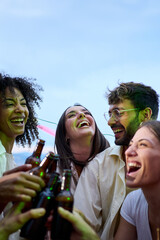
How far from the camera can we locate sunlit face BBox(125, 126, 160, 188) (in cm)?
207

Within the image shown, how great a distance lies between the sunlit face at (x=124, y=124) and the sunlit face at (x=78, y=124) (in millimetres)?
256

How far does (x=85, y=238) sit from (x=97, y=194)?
4.26ft

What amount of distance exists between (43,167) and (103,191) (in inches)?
52.0

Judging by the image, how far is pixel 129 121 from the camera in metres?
3.42

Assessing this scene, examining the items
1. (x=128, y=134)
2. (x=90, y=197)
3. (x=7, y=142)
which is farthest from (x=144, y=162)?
(x=7, y=142)

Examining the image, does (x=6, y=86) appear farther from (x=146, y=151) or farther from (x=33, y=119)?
(x=146, y=151)

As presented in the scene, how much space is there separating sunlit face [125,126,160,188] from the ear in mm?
1356

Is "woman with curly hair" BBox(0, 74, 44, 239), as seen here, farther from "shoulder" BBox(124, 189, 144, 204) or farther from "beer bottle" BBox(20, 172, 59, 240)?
"shoulder" BBox(124, 189, 144, 204)

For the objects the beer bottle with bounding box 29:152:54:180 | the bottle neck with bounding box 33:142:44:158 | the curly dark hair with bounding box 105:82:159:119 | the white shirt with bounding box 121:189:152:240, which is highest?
the curly dark hair with bounding box 105:82:159:119

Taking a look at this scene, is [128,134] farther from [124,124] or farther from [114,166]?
[114,166]

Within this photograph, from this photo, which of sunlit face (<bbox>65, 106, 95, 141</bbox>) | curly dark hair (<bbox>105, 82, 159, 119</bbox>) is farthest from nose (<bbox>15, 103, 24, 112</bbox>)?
curly dark hair (<bbox>105, 82, 159, 119</bbox>)

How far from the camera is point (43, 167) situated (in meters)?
1.89

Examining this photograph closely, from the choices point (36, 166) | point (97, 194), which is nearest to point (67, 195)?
point (36, 166)

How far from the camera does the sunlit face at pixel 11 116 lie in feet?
10.8
